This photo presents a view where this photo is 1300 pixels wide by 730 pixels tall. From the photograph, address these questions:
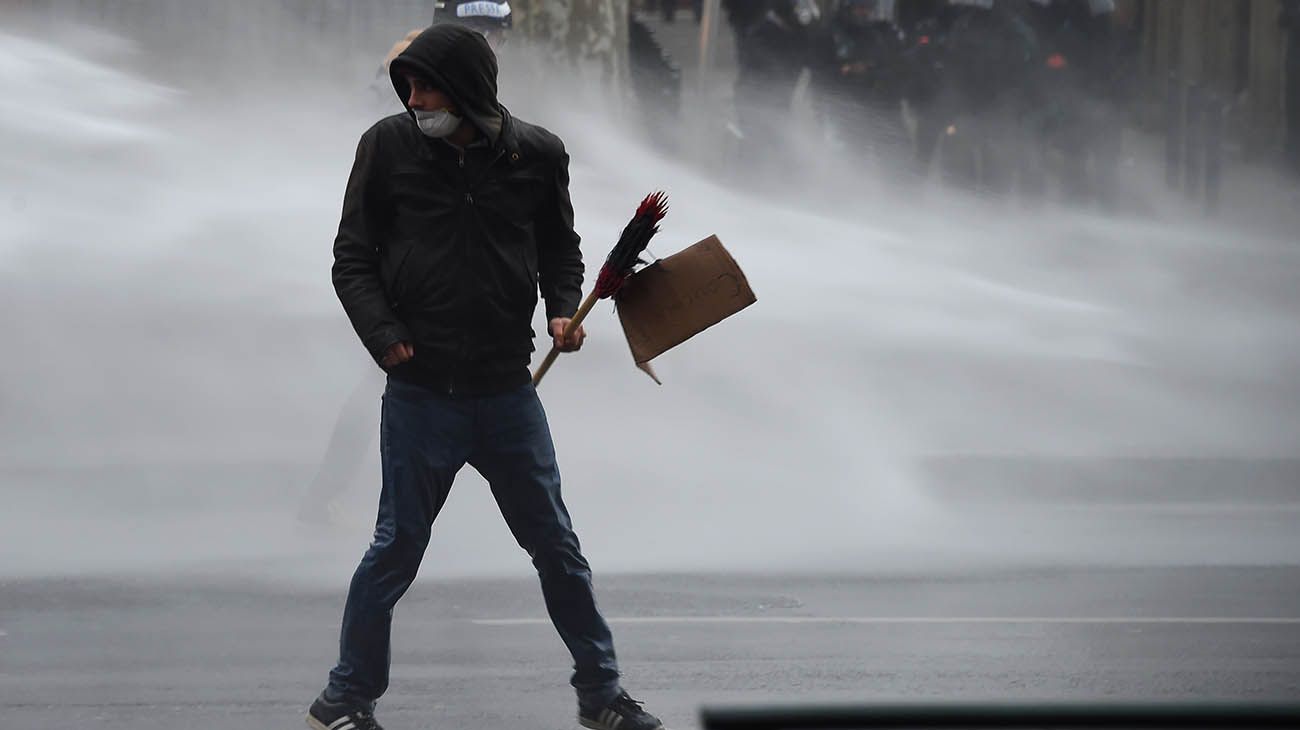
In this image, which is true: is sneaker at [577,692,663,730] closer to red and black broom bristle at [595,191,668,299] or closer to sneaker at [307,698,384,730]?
sneaker at [307,698,384,730]

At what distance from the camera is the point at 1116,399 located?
1033 cm

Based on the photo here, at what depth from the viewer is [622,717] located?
14.5ft

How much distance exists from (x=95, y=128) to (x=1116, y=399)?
650 centimetres

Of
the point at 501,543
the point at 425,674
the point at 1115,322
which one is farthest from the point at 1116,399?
the point at 425,674

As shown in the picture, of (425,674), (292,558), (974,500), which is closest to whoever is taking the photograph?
(425,674)

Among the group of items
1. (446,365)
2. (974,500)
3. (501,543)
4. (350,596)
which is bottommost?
(974,500)

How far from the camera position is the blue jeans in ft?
14.1

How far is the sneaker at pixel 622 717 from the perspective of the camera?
440 centimetres

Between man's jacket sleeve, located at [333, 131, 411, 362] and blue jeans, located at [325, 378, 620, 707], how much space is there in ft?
0.64

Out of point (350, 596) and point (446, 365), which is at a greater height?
point (446, 365)

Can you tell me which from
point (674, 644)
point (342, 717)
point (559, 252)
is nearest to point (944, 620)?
point (674, 644)

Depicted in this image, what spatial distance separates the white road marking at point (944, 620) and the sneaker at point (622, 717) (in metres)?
1.42

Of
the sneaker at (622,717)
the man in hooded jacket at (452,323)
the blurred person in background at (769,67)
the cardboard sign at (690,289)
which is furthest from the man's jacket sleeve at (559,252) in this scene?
the blurred person in background at (769,67)

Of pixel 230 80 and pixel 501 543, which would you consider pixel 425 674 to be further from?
pixel 230 80
